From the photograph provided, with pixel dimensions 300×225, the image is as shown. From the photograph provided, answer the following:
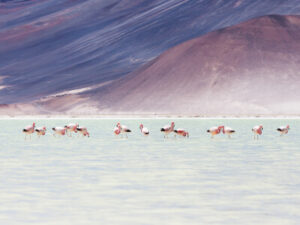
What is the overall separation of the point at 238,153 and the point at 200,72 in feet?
305

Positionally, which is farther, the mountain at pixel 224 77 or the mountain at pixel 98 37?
the mountain at pixel 98 37

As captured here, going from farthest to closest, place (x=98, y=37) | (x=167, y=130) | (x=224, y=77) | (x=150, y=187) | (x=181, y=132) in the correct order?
(x=98, y=37), (x=224, y=77), (x=167, y=130), (x=181, y=132), (x=150, y=187)

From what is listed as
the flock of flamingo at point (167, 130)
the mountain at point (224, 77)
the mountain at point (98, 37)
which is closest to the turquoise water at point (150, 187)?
the flock of flamingo at point (167, 130)

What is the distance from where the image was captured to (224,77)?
11475cm

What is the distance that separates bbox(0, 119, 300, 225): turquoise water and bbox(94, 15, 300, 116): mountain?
81960 millimetres

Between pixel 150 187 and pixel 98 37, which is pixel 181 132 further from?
pixel 98 37

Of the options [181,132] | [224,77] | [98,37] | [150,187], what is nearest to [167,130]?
[181,132]

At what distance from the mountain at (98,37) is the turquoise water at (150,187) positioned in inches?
3834

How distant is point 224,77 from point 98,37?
4602 centimetres

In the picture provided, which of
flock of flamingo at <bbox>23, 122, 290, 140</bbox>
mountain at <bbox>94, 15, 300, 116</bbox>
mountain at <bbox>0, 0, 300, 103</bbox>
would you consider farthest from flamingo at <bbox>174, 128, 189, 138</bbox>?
mountain at <bbox>0, 0, 300, 103</bbox>

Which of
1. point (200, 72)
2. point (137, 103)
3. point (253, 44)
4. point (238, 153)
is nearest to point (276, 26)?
point (253, 44)

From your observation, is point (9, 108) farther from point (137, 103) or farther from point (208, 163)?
point (208, 163)

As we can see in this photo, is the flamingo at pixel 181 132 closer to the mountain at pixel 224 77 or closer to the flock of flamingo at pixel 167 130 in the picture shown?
the flock of flamingo at pixel 167 130

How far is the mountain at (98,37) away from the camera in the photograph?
132125 millimetres
